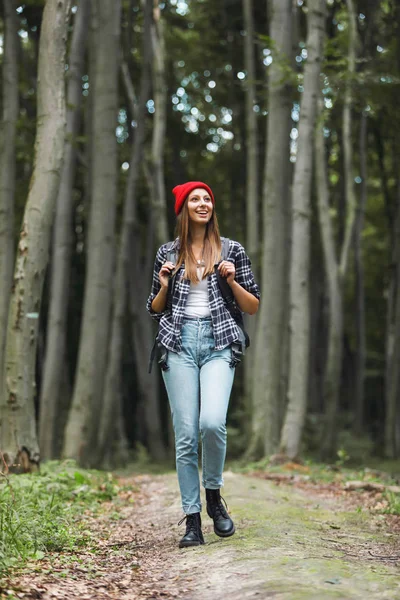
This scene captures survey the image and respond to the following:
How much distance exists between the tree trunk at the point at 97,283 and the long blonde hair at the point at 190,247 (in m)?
7.56

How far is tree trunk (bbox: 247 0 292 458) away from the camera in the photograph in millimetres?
13398

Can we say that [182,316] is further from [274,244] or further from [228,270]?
[274,244]

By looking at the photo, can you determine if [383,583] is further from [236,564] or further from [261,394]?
[261,394]

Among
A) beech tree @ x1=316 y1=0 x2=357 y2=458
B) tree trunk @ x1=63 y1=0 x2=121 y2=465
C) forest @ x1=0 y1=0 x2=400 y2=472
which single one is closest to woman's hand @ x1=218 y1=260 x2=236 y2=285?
forest @ x1=0 y1=0 x2=400 y2=472

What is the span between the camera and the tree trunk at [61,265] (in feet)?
48.8

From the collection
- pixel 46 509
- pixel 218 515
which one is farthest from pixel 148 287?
pixel 218 515

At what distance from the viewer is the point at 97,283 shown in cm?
1320

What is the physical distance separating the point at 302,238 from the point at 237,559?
7876 millimetres

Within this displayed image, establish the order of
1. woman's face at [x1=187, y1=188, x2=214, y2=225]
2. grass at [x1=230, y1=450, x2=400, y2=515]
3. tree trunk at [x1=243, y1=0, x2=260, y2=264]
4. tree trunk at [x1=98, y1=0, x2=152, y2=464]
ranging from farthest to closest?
tree trunk at [x1=243, y1=0, x2=260, y2=264] → tree trunk at [x1=98, y1=0, x2=152, y2=464] → grass at [x1=230, y1=450, x2=400, y2=515] → woman's face at [x1=187, y1=188, x2=214, y2=225]

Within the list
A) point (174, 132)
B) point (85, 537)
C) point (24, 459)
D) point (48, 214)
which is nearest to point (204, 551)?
point (85, 537)

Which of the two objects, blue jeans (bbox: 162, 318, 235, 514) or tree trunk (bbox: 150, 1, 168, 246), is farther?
tree trunk (bbox: 150, 1, 168, 246)

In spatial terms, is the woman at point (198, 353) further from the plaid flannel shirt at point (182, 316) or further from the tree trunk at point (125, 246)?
the tree trunk at point (125, 246)

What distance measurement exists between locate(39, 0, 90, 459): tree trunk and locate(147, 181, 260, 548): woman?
31.4 ft

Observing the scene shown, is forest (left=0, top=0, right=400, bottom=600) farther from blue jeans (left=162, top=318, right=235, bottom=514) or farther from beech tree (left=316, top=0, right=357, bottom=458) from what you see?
blue jeans (left=162, top=318, right=235, bottom=514)
